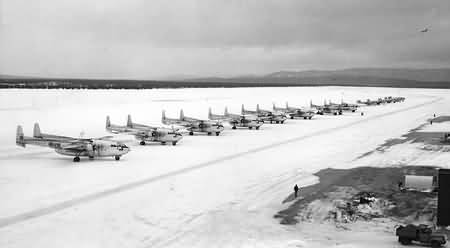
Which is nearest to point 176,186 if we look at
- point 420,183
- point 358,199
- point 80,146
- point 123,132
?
point 358,199

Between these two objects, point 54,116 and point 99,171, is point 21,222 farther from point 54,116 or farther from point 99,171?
point 54,116

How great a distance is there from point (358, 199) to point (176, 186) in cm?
1333

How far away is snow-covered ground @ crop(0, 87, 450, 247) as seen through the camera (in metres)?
24.3

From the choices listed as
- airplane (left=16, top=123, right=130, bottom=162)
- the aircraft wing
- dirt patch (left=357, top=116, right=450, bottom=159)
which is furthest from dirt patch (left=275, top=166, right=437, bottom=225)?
the aircraft wing

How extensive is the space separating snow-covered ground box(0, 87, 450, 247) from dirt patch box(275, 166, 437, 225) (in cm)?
148

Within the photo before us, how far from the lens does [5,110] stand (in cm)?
7975

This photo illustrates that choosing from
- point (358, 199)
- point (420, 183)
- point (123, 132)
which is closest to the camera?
point (358, 199)

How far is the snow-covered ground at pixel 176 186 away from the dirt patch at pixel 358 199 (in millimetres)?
1481

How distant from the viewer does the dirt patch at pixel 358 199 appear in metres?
28.4

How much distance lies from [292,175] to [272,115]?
158 feet

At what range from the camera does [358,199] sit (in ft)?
105

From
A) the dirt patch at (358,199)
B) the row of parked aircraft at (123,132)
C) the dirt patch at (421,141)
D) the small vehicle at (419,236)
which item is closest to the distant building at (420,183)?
the dirt patch at (358,199)

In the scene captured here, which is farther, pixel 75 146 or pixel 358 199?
pixel 75 146

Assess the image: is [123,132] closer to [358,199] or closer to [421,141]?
[358,199]
